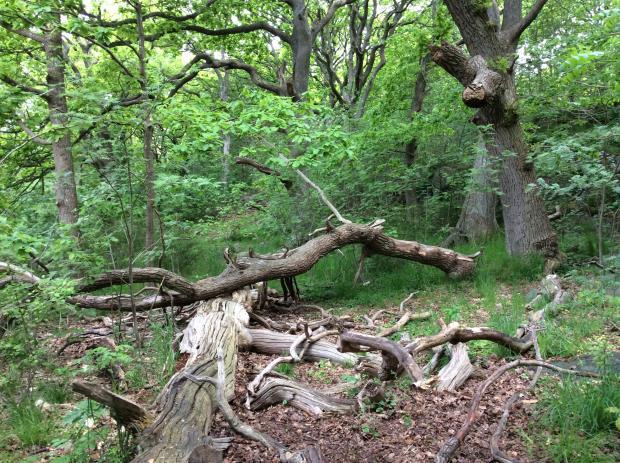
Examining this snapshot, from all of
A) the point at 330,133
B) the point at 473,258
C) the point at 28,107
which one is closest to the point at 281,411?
the point at 330,133

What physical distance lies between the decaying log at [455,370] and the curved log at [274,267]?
329 centimetres

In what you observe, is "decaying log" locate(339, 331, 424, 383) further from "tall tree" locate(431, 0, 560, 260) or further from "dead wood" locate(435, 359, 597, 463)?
"tall tree" locate(431, 0, 560, 260)

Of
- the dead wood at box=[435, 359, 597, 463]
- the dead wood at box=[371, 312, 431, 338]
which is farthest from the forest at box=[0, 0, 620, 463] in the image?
the dead wood at box=[371, 312, 431, 338]

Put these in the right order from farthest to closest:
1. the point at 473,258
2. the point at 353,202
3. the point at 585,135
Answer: the point at 353,202, the point at 473,258, the point at 585,135

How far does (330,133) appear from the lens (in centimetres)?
685

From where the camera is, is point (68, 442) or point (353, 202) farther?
point (353, 202)

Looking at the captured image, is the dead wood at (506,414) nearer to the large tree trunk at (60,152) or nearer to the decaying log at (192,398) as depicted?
the decaying log at (192,398)

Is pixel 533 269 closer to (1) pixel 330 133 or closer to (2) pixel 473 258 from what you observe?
(2) pixel 473 258

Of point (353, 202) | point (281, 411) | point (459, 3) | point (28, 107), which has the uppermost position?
point (459, 3)

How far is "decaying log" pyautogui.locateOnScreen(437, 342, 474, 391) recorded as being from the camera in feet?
11.9

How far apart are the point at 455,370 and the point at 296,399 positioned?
1.41 m

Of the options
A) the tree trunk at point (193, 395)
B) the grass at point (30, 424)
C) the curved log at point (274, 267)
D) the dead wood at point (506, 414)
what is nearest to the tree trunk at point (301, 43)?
the curved log at point (274, 267)

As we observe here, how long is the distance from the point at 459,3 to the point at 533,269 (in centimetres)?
452

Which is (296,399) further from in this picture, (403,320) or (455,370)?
(403,320)
